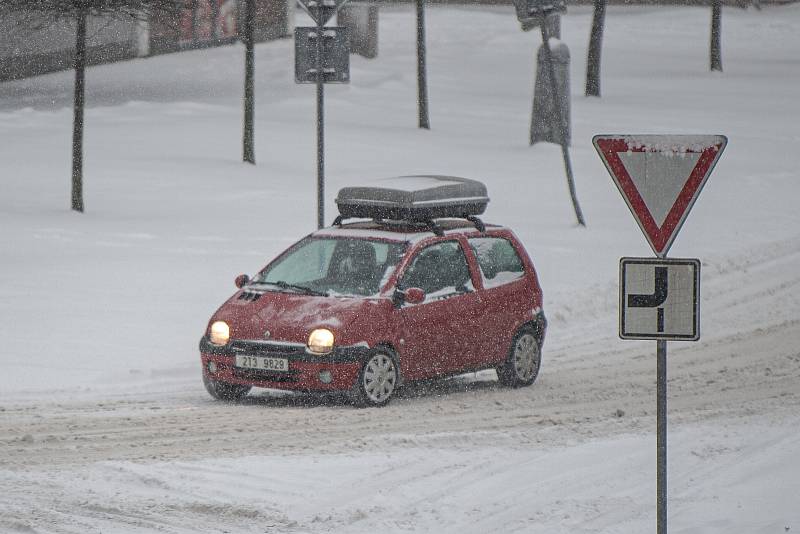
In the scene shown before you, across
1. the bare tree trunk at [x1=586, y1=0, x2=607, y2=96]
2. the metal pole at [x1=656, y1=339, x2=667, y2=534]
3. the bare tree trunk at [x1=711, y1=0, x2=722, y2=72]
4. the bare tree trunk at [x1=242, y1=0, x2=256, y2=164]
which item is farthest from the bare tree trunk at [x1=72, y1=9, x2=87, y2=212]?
the bare tree trunk at [x1=711, y1=0, x2=722, y2=72]

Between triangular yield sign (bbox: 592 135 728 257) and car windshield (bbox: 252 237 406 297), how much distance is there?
5.16 metres

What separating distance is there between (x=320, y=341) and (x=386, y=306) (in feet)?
2.32

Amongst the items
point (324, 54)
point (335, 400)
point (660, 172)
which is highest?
point (324, 54)

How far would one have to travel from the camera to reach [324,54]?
15633mm

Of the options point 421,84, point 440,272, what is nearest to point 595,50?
point 421,84

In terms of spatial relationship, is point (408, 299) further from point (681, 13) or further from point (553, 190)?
point (681, 13)

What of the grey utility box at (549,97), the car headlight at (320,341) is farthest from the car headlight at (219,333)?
the grey utility box at (549,97)

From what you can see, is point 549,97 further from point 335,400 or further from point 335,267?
point 335,400

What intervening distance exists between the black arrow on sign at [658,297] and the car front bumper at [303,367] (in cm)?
476

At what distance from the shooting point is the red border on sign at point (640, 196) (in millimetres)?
7289

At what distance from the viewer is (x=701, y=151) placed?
23.8ft

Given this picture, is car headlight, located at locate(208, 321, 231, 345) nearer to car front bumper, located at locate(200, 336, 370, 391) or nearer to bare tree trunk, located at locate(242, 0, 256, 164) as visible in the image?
car front bumper, located at locate(200, 336, 370, 391)

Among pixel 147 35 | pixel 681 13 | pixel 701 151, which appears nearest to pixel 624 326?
pixel 701 151

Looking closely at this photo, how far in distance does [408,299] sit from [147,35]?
3057 centimetres
